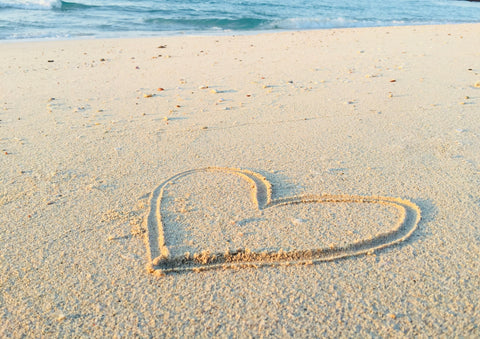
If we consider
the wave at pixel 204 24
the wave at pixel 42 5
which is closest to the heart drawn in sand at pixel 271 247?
the wave at pixel 204 24

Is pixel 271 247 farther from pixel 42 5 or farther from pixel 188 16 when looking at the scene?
pixel 42 5

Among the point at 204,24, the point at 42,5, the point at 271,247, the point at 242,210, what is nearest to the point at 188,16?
the point at 204,24

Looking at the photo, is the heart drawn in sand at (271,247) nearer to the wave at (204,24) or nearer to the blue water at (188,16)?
the blue water at (188,16)

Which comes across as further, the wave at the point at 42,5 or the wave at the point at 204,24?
the wave at the point at 42,5

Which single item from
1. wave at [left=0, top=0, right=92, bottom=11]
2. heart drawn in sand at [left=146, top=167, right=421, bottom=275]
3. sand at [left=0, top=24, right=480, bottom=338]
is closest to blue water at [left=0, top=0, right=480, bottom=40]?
wave at [left=0, top=0, right=92, bottom=11]

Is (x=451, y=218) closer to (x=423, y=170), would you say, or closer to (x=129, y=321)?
(x=423, y=170)

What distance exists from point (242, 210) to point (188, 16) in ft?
34.7

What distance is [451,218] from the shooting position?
1740 mm

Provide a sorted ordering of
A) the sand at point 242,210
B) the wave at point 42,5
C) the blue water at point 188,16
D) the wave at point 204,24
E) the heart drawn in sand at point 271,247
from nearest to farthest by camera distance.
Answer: the sand at point 242,210 → the heart drawn in sand at point 271,247 → the blue water at point 188,16 → the wave at point 204,24 → the wave at point 42,5

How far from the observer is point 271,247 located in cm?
157

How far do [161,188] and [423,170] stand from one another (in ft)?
4.43

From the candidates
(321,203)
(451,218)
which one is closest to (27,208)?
(321,203)

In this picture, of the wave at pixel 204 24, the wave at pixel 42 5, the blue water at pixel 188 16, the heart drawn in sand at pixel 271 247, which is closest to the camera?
the heart drawn in sand at pixel 271 247

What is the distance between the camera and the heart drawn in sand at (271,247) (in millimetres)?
1515
